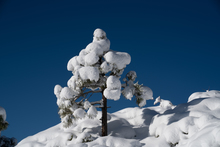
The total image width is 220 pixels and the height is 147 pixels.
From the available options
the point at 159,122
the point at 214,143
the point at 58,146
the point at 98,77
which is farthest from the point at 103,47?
the point at 214,143

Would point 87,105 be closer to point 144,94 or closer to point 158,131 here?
point 144,94

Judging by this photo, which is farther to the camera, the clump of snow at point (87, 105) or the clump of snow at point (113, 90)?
the clump of snow at point (87, 105)

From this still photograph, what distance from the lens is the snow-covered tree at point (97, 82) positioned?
13.0 meters

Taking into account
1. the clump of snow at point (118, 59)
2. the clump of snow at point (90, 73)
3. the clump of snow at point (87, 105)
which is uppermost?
the clump of snow at point (118, 59)

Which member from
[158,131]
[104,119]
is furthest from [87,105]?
[158,131]

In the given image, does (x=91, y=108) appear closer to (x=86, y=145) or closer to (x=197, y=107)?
(x=86, y=145)

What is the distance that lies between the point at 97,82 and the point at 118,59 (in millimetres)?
2210

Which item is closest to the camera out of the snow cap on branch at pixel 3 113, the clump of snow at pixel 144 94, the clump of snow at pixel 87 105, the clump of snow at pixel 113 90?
the clump of snow at pixel 113 90

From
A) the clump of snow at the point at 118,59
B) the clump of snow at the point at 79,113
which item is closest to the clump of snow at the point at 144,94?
the clump of snow at the point at 118,59

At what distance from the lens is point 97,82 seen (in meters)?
14.2

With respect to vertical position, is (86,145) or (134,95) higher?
(134,95)

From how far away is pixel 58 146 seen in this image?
1358 cm

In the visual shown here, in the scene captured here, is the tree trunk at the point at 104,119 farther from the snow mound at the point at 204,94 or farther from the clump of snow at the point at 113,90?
the snow mound at the point at 204,94

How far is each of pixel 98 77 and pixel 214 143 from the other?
7.45 metres
